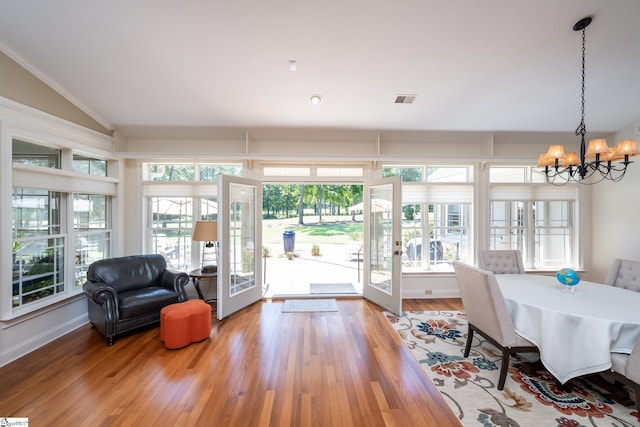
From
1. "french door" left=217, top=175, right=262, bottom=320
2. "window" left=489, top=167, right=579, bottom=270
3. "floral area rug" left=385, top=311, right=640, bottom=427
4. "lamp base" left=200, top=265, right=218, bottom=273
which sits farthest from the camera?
"window" left=489, top=167, right=579, bottom=270

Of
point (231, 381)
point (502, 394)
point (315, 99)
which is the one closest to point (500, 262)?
point (502, 394)

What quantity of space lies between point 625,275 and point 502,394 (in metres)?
2.24

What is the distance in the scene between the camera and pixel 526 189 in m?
4.64

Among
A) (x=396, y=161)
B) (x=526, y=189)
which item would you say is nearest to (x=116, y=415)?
(x=396, y=161)

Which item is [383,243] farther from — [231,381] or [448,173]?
[231,381]

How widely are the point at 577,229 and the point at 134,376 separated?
22.5 ft

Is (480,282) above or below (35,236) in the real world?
below

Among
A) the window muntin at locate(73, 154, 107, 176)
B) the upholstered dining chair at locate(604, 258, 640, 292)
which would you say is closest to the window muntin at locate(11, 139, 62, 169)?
the window muntin at locate(73, 154, 107, 176)

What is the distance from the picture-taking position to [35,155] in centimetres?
304

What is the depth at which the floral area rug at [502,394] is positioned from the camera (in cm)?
191

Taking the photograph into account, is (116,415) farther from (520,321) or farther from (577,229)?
(577,229)

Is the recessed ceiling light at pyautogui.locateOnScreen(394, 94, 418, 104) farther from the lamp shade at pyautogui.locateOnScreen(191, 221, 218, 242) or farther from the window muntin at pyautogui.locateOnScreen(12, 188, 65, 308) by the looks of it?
the window muntin at pyautogui.locateOnScreen(12, 188, 65, 308)

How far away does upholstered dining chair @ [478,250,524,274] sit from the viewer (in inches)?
139

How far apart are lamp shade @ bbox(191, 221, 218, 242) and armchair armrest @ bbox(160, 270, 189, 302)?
0.57m
